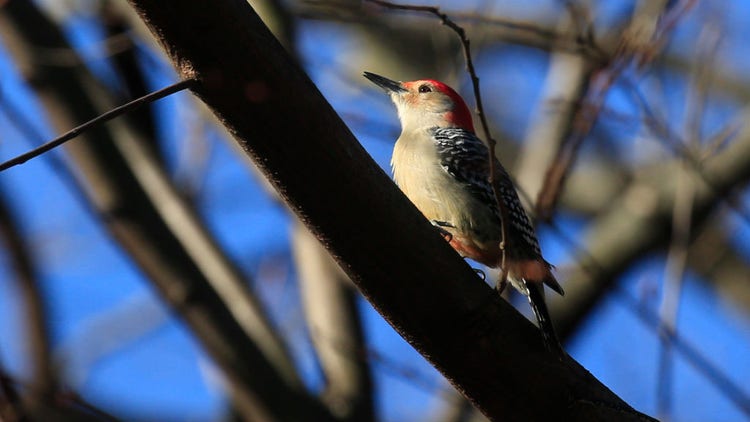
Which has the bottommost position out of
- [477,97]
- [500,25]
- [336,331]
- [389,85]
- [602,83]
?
[336,331]

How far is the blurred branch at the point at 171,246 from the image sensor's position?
263 inches

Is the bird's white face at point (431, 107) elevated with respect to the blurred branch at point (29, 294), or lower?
elevated

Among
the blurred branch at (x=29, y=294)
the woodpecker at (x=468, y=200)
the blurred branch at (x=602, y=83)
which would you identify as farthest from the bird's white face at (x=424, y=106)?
the blurred branch at (x=29, y=294)

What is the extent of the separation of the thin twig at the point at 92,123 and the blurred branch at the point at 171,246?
3530mm

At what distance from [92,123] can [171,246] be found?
398 centimetres

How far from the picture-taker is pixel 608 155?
40.5 ft

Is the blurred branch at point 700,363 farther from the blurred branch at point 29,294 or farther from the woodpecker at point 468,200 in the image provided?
the blurred branch at point 29,294

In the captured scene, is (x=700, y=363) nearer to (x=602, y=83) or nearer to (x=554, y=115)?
(x=602, y=83)

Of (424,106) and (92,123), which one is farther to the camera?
(424,106)

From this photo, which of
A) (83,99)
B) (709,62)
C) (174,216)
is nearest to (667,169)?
(709,62)

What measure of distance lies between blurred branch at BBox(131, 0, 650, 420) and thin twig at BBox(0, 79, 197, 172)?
0.10 m

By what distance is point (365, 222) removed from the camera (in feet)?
11.2

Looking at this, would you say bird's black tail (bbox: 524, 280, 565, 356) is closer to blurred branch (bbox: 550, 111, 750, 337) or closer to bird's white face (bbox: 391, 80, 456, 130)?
bird's white face (bbox: 391, 80, 456, 130)

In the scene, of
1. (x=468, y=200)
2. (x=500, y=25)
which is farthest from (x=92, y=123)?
(x=500, y=25)
